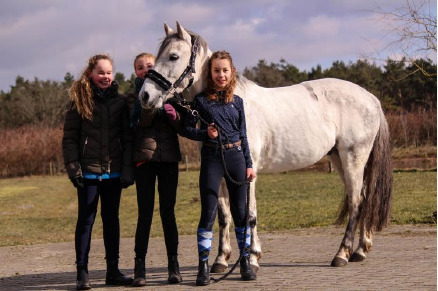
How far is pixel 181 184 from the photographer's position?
31031 mm

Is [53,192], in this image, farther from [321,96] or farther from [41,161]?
[321,96]

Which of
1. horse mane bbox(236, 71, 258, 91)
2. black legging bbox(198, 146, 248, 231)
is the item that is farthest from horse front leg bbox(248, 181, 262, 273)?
horse mane bbox(236, 71, 258, 91)

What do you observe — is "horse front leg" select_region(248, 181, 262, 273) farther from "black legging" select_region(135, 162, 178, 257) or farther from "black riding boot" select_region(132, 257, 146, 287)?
"black riding boot" select_region(132, 257, 146, 287)

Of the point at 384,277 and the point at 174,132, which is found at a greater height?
the point at 174,132

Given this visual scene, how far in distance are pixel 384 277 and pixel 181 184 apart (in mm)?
24811

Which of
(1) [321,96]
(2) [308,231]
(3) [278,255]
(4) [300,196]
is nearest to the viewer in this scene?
(1) [321,96]

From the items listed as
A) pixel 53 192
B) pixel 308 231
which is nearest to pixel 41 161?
pixel 53 192

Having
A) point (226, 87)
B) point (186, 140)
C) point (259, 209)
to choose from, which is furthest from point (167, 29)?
point (186, 140)

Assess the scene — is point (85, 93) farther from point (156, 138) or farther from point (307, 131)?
point (307, 131)

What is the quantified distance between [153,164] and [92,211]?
74 centimetres

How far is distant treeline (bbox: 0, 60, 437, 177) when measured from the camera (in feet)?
133

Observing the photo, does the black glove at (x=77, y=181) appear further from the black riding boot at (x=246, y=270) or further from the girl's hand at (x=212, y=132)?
the black riding boot at (x=246, y=270)

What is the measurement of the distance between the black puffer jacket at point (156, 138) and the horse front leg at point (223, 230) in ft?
2.75

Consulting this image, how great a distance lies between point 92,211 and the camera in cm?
643
